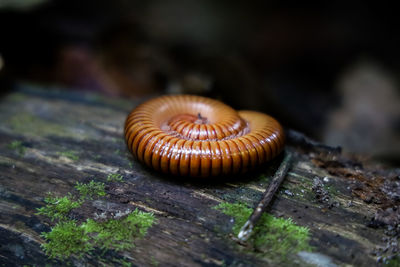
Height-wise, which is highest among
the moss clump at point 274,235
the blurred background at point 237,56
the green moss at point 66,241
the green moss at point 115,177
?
the blurred background at point 237,56

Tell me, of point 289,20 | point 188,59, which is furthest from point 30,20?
point 289,20

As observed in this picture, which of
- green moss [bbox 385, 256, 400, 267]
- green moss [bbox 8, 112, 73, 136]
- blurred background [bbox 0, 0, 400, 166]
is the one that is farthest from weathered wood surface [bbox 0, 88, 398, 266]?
blurred background [bbox 0, 0, 400, 166]

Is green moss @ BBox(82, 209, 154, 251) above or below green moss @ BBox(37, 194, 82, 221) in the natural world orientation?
above

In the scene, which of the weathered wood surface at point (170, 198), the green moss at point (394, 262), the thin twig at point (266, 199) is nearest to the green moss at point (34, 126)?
the weathered wood surface at point (170, 198)

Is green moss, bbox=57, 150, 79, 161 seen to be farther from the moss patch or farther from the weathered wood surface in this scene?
the moss patch

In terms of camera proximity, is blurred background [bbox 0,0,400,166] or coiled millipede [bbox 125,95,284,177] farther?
blurred background [bbox 0,0,400,166]

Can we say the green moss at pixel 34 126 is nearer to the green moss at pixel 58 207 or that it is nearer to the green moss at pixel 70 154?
the green moss at pixel 70 154
